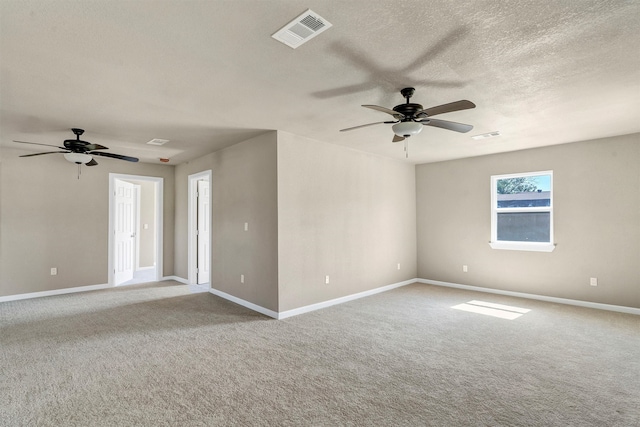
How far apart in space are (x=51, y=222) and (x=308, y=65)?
5.85 meters

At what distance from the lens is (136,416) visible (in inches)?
88.7

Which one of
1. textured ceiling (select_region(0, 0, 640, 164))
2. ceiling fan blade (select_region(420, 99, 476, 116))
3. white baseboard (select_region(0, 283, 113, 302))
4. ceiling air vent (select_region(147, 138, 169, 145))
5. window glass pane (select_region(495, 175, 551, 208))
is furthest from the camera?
window glass pane (select_region(495, 175, 551, 208))

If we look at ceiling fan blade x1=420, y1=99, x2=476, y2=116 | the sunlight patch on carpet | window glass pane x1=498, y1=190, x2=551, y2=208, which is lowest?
the sunlight patch on carpet

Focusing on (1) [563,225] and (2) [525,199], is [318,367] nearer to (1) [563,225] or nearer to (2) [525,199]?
(1) [563,225]

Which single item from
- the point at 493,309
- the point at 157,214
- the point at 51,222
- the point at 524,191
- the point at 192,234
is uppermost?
the point at 524,191

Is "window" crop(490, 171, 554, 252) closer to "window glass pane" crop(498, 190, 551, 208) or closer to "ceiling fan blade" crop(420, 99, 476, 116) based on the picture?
"window glass pane" crop(498, 190, 551, 208)

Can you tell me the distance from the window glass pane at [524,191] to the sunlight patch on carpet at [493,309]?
74.5 inches

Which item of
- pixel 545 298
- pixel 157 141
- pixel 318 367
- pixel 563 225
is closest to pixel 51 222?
pixel 157 141

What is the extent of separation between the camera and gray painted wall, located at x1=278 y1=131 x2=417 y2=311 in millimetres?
4668

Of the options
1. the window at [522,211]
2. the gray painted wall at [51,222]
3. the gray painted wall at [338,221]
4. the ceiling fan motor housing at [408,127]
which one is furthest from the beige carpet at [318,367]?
the ceiling fan motor housing at [408,127]

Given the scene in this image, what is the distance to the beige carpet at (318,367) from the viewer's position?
7.54 feet

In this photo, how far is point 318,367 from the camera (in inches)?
119

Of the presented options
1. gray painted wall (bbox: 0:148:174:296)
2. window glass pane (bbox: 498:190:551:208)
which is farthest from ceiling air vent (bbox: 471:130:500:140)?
gray painted wall (bbox: 0:148:174:296)

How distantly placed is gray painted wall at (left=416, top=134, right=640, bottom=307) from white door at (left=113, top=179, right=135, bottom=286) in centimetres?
646
